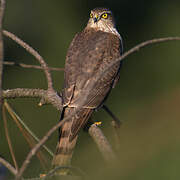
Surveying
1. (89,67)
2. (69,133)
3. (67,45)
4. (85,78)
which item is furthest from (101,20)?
(67,45)

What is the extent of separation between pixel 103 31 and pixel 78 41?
582 mm

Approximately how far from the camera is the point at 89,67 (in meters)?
3.54

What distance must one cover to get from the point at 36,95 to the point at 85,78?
69 centimetres

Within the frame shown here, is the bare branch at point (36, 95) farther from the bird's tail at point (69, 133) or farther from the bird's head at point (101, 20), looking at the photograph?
the bird's head at point (101, 20)

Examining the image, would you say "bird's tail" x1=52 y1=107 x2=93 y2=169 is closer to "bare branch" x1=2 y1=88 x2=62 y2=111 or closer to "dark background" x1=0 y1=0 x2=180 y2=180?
"bare branch" x1=2 y1=88 x2=62 y2=111

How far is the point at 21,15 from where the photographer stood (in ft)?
24.4

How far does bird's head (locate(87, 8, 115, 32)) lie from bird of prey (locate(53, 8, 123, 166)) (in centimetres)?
19

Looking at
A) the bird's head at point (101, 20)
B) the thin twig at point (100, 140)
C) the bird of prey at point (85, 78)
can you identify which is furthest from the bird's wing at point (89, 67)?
the thin twig at point (100, 140)

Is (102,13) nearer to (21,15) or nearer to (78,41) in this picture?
(78,41)

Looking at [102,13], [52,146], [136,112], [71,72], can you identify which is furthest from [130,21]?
[136,112]

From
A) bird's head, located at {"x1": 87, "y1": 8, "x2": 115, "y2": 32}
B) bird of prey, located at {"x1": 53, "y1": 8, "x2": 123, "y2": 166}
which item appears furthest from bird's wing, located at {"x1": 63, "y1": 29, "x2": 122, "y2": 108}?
bird's head, located at {"x1": 87, "y1": 8, "x2": 115, "y2": 32}

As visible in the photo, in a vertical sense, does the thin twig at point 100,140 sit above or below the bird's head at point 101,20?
below

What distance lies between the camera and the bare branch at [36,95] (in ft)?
8.84

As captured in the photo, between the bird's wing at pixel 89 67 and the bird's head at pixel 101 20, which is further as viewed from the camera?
the bird's head at pixel 101 20
